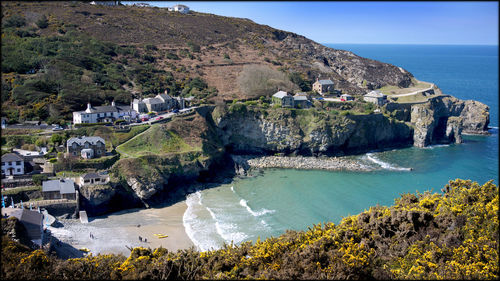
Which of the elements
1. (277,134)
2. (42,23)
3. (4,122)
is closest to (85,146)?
(4,122)

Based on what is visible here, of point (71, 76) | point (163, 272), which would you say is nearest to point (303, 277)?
point (163, 272)

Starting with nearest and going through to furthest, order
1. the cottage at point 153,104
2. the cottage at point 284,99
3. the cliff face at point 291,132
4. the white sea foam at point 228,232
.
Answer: the white sea foam at point 228,232 < the cottage at point 153,104 < the cliff face at point 291,132 < the cottage at point 284,99

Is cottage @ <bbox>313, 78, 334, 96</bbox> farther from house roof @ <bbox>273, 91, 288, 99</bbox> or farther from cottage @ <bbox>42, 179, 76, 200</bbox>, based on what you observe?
cottage @ <bbox>42, 179, 76, 200</bbox>

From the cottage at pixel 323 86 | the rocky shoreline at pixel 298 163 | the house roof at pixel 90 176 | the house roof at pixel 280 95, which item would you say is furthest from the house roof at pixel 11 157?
the cottage at pixel 323 86

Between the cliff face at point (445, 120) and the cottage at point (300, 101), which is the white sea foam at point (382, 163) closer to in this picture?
the cliff face at point (445, 120)

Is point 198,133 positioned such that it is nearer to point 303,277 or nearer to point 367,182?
point 367,182

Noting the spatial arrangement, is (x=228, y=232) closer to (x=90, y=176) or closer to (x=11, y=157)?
(x=90, y=176)

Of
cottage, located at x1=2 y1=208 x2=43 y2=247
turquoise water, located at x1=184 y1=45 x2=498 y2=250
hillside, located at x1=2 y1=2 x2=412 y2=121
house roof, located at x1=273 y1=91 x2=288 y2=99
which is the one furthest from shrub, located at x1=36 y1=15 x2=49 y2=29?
cottage, located at x1=2 y1=208 x2=43 y2=247
